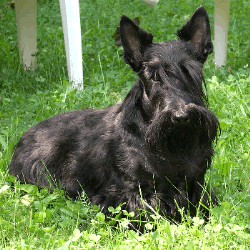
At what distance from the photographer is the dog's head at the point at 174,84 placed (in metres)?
2.52

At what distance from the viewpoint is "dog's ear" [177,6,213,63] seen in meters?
2.82

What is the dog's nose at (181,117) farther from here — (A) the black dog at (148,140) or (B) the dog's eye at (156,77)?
(B) the dog's eye at (156,77)

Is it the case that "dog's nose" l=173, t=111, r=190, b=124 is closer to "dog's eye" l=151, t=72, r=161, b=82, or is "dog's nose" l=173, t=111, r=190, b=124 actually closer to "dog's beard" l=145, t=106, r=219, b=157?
"dog's beard" l=145, t=106, r=219, b=157

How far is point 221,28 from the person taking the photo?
18.4 ft

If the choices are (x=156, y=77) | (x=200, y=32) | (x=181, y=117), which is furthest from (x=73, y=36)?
(x=181, y=117)

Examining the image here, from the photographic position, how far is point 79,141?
342cm

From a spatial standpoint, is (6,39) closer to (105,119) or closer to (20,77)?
(20,77)

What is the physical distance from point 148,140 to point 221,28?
11.2 feet

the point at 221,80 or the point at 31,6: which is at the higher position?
the point at 31,6

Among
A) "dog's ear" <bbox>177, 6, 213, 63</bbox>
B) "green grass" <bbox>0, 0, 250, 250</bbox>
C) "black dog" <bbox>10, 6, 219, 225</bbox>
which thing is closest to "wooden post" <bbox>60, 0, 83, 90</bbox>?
"green grass" <bbox>0, 0, 250, 250</bbox>

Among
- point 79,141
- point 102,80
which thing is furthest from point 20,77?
point 79,141

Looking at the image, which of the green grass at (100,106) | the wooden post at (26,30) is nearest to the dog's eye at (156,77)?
the green grass at (100,106)

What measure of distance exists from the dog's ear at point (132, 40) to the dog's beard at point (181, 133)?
45 centimetres

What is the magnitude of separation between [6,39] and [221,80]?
364 cm
